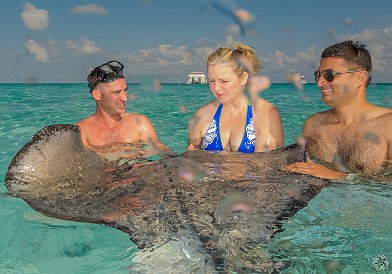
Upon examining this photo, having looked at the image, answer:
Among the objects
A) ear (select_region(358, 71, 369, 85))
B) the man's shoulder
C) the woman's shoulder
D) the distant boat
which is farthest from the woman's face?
the distant boat

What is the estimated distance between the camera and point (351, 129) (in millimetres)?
4746

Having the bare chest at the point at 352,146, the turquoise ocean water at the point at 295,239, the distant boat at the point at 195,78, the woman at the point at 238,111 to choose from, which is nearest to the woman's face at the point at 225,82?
the woman at the point at 238,111

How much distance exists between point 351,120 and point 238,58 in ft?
4.88

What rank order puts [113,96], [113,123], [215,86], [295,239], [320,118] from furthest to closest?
[113,123], [113,96], [320,118], [215,86], [295,239]

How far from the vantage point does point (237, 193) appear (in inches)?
131


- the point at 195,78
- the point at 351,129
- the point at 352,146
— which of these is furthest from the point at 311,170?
the point at 195,78

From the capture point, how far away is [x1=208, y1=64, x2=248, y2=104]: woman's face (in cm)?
481

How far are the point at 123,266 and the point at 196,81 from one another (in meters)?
62.8

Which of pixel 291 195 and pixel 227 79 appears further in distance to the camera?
pixel 227 79

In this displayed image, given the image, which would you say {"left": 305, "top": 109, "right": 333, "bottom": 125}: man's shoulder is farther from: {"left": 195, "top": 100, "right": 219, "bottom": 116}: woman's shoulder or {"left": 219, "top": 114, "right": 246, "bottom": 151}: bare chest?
{"left": 195, "top": 100, "right": 219, "bottom": 116}: woman's shoulder

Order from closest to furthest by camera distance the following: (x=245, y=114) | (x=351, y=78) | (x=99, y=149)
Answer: (x=351, y=78) < (x=245, y=114) < (x=99, y=149)

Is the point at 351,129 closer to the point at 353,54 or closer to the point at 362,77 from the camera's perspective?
the point at 362,77

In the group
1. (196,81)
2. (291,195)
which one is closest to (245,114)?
(291,195)

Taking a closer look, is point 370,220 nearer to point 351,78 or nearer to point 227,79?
point 351,78
